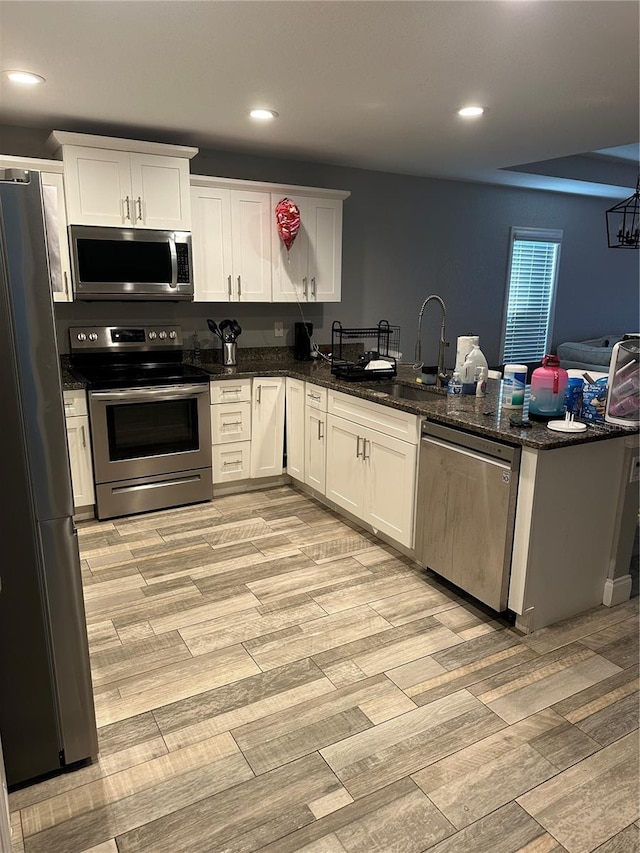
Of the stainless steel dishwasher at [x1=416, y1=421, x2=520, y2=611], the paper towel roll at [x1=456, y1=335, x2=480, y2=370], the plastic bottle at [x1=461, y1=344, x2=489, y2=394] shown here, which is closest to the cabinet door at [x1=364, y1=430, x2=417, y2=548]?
the stainless steel dishwasher at [x1=416, y1=421, x2=520, y2=611]

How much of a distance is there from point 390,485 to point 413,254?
290 cm

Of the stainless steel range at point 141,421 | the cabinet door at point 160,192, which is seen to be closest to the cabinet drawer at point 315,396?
the stainless steel range at point 141,421

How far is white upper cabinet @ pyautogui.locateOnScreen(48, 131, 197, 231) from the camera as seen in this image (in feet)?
11.7

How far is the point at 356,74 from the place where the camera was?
2.71 meters

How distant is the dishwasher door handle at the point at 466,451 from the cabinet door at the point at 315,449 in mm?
1109

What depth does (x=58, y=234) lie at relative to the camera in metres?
3.62

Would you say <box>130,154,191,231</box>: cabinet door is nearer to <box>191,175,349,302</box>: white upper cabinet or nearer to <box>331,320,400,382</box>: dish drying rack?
<box>191,175,349,302</box>: white upper cabinet

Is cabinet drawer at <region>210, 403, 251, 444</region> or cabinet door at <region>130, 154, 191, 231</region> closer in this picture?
cabinet door at <region>130, 154, 191, 231</region>

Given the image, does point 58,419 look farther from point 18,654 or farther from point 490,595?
point 490,595

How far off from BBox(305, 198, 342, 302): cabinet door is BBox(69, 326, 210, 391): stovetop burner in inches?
44.9

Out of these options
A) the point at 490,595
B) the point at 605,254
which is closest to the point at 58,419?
the point at 490,595

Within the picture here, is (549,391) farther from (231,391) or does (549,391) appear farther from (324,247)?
(324,247)

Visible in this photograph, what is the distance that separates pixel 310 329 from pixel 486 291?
2.24m

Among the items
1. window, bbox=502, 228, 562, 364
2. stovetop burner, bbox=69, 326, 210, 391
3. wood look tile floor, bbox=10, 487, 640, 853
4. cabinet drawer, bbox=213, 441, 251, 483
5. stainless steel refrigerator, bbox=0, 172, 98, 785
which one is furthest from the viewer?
window, bbox=502, 228, 562, 364
